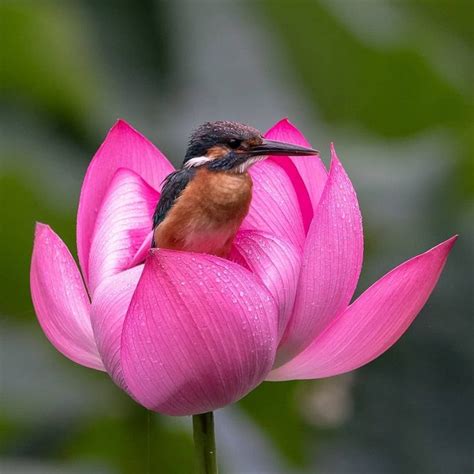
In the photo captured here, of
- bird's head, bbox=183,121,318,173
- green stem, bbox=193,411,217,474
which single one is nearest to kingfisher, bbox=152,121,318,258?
bird's head, bbox=183,121,318,173

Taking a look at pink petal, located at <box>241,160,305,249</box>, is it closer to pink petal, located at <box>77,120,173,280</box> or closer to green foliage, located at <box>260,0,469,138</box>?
pink petal, located at <box>77,120,173,280</box>

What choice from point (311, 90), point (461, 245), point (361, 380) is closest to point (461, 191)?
point (461, 245)

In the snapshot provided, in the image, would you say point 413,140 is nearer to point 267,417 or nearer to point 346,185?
point 267,417

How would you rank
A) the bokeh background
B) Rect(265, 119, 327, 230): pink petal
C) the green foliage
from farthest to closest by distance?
the green foliage
the bokeh background
Rect(265, 119, 327, 230): pink petal

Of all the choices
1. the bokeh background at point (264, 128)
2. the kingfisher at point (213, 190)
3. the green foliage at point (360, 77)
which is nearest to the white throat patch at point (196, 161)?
the kingfisher at point (213, 190)

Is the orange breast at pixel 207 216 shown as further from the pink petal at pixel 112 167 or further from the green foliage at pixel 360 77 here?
the green foliage at pixel 360 77

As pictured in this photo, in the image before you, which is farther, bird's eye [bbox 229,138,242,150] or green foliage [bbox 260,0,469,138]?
green foliage [bbox 260,0,469,138]

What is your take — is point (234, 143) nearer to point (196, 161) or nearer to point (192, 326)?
point (196, 161)
